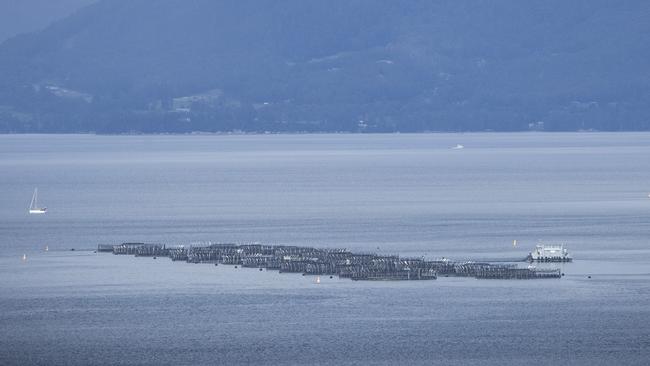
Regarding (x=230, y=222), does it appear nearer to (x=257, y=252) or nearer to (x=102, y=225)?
(x=102, y=225)

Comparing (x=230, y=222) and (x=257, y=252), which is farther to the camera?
(x=230, y=222)

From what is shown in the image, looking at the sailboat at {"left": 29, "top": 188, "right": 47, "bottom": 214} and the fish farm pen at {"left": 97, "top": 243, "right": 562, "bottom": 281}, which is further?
the sailboat at {"left": 29, "top": 188, "right": 47, "bottom": 214}

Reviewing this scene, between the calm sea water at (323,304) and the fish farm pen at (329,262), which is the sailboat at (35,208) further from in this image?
the fish farm pen at (329,262)

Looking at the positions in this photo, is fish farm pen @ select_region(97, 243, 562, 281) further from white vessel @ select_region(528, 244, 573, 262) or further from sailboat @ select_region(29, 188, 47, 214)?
sailboat @ select_region(29, 188, 47, 214)

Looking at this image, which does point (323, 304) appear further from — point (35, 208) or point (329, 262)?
A: point (35, 208)

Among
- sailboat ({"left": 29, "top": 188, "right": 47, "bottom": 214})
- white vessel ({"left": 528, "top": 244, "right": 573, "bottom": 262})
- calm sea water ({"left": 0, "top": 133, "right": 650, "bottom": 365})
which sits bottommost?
calm sea water ({"left": 0, "top": 133, "right": 650, "bottom": 365})

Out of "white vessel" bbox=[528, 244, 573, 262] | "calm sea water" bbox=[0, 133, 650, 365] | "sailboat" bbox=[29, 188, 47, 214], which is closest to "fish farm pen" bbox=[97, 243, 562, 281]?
"calm sea water" bbox=[0, 133, 650, 365]

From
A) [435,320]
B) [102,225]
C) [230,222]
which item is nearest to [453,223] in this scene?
[230,222]
